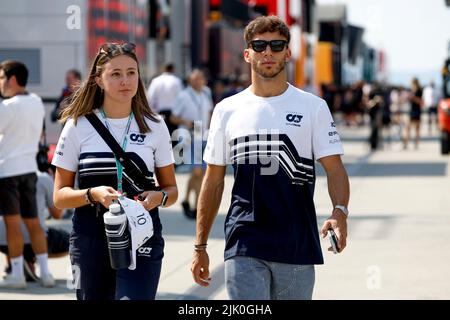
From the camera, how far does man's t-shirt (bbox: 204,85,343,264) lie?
5.64 meters

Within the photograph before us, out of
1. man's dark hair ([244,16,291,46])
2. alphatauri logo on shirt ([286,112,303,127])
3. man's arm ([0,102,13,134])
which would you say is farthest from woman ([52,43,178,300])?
man's arm ([0,102,13,134])

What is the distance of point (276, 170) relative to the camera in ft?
18.5

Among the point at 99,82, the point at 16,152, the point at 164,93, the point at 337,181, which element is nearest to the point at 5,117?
the point at 16,152

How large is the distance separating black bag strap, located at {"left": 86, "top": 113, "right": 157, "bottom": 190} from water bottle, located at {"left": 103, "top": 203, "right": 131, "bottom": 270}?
9.9 inches

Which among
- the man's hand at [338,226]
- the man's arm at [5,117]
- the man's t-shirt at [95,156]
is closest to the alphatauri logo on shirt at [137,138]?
the man's t-shirt at [95,156]

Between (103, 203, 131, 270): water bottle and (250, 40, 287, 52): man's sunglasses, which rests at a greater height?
(250, 40, 287, 52): man's sunglasses

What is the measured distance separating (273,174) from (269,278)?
0.43 metres

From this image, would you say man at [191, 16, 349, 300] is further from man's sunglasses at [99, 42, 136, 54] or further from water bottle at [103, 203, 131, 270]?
man's sunglasses at [99, 42, 136, 54]

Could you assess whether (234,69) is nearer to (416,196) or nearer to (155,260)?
(416,196)

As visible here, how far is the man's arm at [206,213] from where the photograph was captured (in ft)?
19.2

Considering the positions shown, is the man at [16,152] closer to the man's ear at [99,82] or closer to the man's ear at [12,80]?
the man's ear at [12,80]

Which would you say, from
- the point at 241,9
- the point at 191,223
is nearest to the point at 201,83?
the point at 191,223

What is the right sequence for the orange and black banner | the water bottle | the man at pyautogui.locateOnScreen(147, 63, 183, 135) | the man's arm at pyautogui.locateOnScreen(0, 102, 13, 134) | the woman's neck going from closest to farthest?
the water bottle → the woman's neck → the man's arm at pyautogui.locateOnScreen(0, 102, 13, 134) → the man at pyautogui.locateOnScreen(147, 63, 183, 135) → the orange and black banner

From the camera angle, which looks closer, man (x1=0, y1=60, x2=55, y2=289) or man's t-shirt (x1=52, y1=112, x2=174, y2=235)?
man's t-shirt (x1=52, y1=112, x2=174, y2=235)
